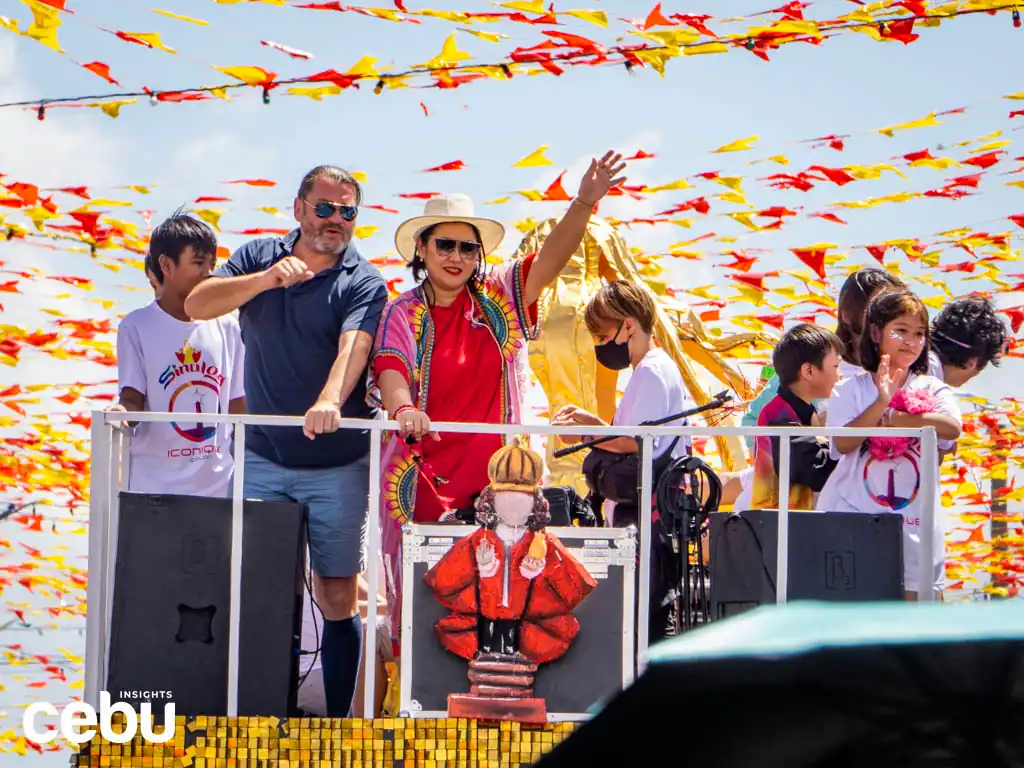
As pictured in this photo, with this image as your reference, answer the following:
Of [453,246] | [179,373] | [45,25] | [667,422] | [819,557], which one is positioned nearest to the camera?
[819,557]

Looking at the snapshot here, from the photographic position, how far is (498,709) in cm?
480

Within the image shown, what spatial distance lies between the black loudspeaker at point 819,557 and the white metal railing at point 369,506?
0.07m

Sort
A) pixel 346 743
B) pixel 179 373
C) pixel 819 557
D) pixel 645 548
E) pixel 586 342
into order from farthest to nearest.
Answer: pixel 586 342 < pixel 179 373 < pixel 819 557 < pixel 645 548 < pixel 346 743

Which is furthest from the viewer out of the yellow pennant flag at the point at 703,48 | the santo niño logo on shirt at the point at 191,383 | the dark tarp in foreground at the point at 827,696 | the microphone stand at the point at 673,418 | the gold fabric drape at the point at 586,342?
the gold fabric drape at the point at 586,342

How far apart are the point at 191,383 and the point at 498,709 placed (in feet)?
6.38

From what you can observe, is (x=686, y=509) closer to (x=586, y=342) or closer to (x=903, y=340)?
(x=903, y=340)

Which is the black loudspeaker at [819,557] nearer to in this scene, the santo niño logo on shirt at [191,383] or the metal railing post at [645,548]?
the metal railing post at [645,548]

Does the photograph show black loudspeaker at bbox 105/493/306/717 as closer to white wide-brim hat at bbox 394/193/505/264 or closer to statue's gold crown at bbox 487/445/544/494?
statue's gold crown at bbox 487/445/544/494

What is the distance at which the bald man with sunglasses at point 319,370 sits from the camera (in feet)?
16.7

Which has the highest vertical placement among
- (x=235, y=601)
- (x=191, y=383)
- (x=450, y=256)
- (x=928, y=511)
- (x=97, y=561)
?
(x=450, y=256)

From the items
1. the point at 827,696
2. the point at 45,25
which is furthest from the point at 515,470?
the point at 45,25

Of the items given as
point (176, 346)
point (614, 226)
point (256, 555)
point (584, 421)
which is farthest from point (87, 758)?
point (614, 226)

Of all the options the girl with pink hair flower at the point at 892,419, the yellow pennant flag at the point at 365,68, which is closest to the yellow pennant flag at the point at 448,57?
the yellow pennant flag at the point at 365,68

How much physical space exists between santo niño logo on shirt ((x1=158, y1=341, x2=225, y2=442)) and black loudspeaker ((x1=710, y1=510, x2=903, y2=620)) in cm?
218
